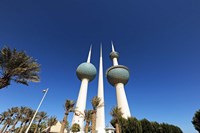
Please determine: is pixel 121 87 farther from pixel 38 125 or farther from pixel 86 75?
pixel 38 125

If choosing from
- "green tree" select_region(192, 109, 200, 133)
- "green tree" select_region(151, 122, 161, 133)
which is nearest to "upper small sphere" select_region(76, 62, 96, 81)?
"green tree" select_region(151, 122, 161, 133)

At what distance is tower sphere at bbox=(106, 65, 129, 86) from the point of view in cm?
5409

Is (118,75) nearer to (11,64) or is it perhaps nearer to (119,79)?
(119,79)

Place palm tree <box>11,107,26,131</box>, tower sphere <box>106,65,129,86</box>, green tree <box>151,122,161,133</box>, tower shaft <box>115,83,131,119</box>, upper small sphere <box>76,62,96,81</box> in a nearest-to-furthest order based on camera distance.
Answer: green tree <box>151,122,161,133</box> → palm tree <box>11,107,26,131</box> → tower shaft <box>115,83,131,119</box> → tower sphere <box>106,65,129,86</box> → upper small sphere <box>76,62,96,81</box>

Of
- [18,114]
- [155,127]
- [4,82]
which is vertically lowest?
[155,127]

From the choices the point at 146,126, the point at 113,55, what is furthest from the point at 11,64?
the point at 113,55

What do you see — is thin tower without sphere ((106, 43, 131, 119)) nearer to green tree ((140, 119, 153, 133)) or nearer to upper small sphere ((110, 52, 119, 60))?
upper small sphere ((110, 52, 119, 60))

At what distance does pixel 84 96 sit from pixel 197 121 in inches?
1596

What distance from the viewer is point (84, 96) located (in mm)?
53875

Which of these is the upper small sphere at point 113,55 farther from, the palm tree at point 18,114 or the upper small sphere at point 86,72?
the palm tree at point 18,114

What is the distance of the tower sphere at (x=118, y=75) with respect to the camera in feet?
177

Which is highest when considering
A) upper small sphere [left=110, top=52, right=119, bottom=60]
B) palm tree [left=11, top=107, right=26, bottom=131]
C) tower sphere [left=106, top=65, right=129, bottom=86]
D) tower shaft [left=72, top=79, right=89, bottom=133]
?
upper small sphere [left=110, top=52, right=119, bottom=60]

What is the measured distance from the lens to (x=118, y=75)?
5397cm

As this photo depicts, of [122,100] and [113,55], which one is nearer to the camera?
[122,100]
